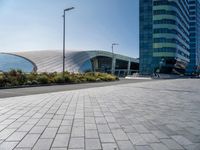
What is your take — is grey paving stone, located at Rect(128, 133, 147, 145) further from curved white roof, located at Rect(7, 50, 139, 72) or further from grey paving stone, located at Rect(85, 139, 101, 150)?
curved white roof, located at Rect(7, 50, 139, 72)

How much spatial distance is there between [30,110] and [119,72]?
337 feet

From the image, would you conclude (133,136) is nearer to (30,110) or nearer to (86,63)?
(30,110)

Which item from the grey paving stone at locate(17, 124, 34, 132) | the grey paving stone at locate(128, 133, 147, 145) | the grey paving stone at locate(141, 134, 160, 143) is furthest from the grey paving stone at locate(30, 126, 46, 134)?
the grey paving stone at locate(141, 134, 160, 143)

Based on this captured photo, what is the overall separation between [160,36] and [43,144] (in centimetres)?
8339

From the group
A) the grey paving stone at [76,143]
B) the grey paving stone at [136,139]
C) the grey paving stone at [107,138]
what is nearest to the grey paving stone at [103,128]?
the grey paving stone at [107,138]

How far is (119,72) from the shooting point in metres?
112

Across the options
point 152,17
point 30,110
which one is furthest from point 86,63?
point 30,110

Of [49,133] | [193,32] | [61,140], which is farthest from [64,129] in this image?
[193,32]

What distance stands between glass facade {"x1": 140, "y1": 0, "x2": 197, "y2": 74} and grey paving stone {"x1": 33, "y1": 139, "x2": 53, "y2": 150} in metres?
81.3

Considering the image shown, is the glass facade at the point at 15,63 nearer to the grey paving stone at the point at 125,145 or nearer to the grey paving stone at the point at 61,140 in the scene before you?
the grey paving stone at the point at 61,140

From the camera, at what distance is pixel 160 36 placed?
8469 centimetres

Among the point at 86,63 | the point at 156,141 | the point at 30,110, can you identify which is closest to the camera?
the point at 156,141

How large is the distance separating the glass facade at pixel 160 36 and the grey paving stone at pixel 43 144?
81333mm

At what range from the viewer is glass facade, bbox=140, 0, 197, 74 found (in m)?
84.9
